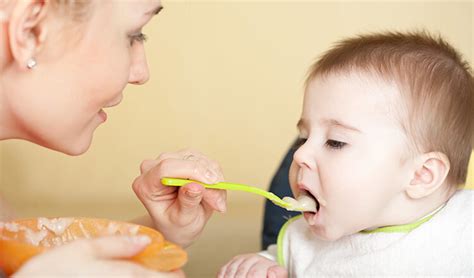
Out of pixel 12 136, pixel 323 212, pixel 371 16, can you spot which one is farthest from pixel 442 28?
pixel 12 136

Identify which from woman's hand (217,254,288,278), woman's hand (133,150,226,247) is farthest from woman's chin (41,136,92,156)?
woman's hand (217,254,288,278)

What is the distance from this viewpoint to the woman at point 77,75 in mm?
1167

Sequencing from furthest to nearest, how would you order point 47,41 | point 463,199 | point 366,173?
point 463,199
point 366,173
point 47,41

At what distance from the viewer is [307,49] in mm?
2826

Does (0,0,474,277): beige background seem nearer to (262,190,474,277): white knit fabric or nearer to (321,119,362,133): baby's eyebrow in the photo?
(262,190,474,277): white knit fabric

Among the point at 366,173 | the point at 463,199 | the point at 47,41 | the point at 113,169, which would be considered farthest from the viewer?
the point at 113,169

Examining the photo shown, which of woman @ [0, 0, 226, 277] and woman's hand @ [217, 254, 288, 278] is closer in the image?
woman @ [0, 0, 226, 277]

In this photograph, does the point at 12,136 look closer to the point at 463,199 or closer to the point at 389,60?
the point at 389,60

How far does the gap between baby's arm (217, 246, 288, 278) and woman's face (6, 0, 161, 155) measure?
0.40m

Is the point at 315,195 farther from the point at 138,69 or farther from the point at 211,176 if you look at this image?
the point at 138,69

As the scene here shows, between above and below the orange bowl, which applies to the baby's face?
above

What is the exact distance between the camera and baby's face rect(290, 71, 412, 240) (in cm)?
135

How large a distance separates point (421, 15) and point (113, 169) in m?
1.32

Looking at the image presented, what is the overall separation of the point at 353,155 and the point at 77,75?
51 centimetres
